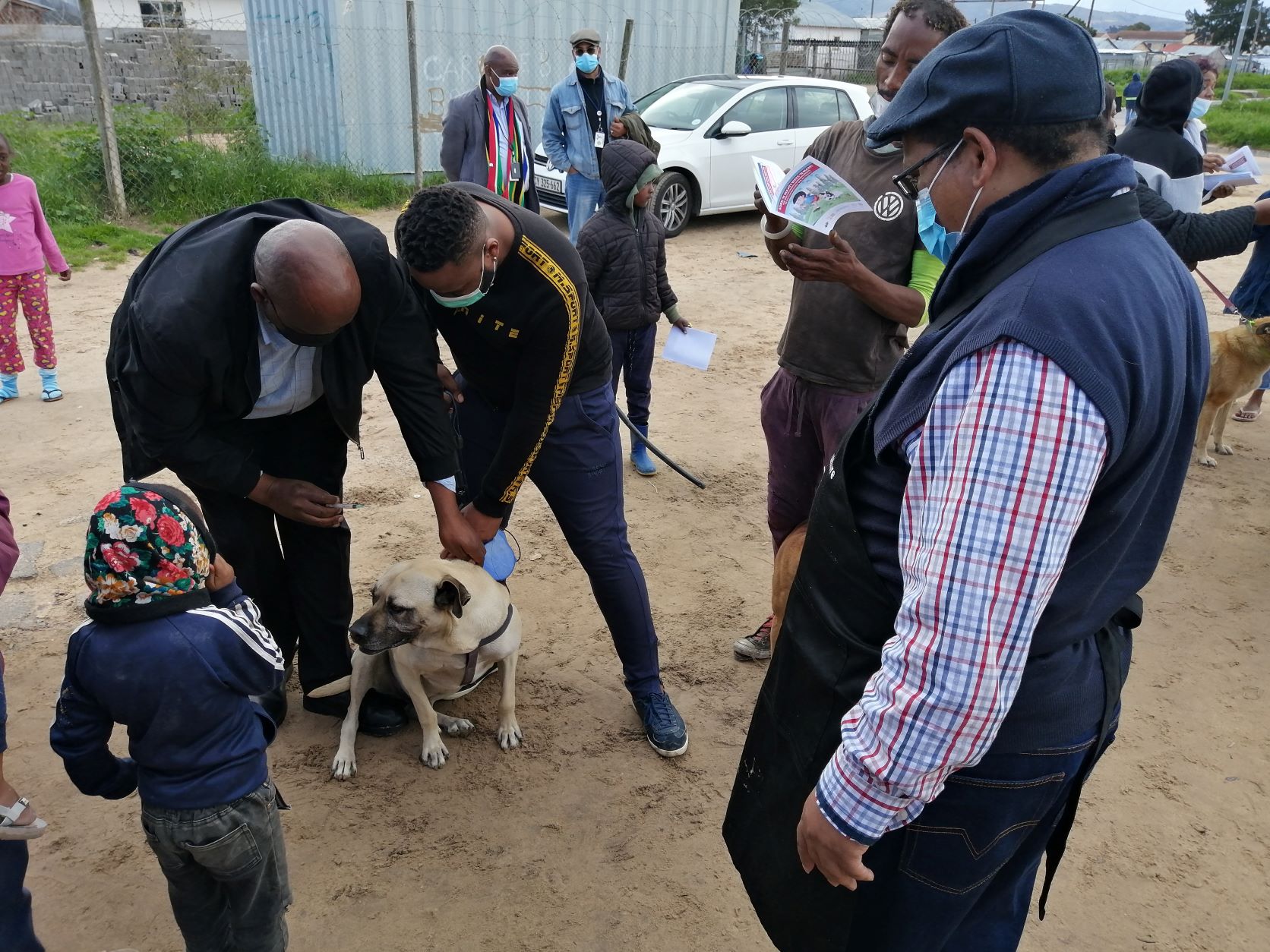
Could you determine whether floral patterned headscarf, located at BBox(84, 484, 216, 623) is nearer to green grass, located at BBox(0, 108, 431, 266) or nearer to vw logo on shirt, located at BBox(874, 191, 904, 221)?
vw logo on shirt, located at BBox(874, 191, 904, 221)

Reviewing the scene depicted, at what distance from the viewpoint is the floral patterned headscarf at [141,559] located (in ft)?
6.33

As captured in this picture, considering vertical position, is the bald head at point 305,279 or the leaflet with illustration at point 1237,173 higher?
the leaflet with illustration at point 1237,173

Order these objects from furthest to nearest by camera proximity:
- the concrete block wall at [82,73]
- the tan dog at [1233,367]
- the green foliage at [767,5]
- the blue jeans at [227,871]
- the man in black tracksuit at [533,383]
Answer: the green foliage at [767,5], the concrete block wall at [82,73], the tan dog at [1233,367], the man in black tracksuit at [533,383], the blue jeans at [227,871]

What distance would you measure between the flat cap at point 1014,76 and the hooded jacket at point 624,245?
364 cm

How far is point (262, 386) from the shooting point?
2725mm

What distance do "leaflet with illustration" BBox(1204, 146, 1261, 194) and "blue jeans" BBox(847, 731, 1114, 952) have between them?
A: 4.34 metres

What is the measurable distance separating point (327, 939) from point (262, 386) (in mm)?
1621

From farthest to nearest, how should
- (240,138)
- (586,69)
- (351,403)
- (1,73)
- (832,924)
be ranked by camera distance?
(1,73), (240,138), (586,69), (351,403), (832,924)

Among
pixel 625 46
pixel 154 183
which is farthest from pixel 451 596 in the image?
pixel 625 46

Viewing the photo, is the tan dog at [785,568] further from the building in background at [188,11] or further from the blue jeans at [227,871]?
the building in background at [188,11]

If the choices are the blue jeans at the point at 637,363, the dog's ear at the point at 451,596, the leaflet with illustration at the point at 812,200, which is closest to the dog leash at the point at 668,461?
the blue jeans at the point at 637,363

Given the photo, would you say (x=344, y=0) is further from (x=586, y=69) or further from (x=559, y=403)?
(x=559, y=403)

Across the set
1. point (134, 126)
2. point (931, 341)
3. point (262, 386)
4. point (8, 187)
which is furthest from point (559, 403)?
point (134, 126)

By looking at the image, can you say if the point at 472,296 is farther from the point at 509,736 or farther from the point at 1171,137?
the point at 1171,137
